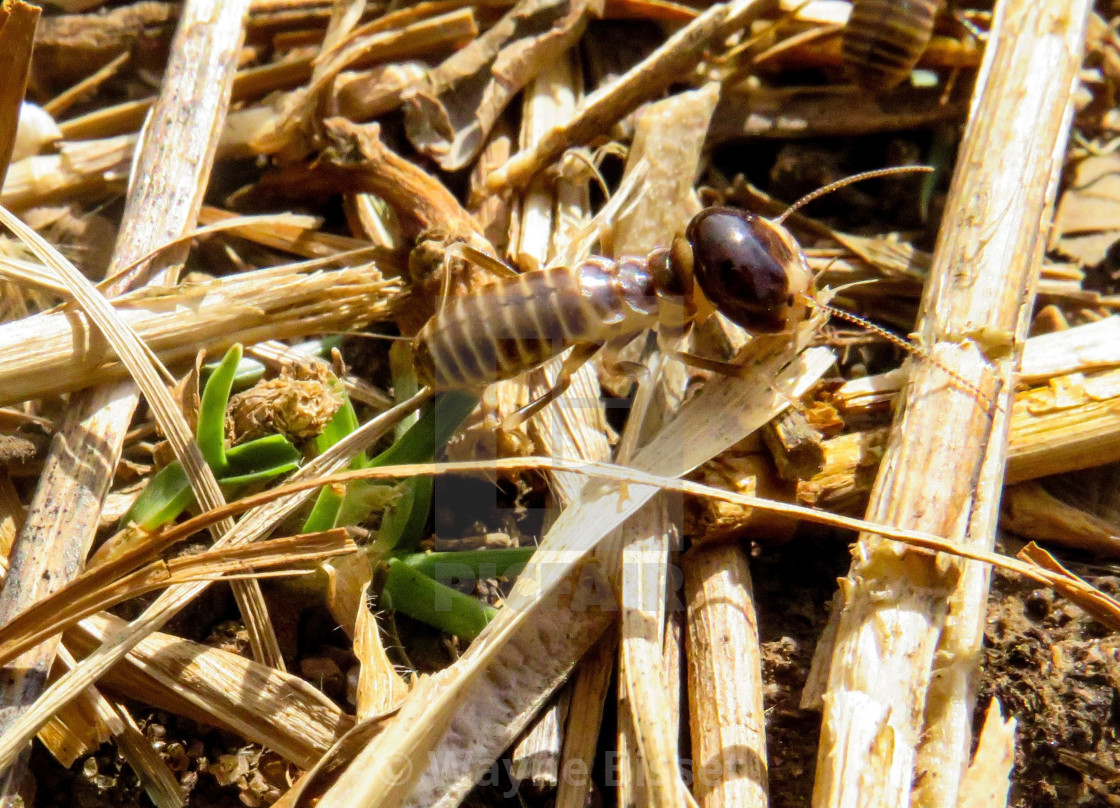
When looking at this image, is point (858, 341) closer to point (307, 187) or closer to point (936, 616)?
point (936, 616)

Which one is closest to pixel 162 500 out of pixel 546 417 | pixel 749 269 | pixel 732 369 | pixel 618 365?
pixel 546 417

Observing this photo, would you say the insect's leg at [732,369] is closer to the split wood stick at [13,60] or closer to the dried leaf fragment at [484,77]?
the dried leaf fragment at [484,77]

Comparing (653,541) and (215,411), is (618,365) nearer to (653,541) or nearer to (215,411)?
(653,541)

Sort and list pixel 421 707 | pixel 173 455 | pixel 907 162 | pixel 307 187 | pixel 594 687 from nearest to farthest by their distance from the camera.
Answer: pixel 421 707, pixel 594 687, pixel 173 455, pixel 307 187, pixel 907 162

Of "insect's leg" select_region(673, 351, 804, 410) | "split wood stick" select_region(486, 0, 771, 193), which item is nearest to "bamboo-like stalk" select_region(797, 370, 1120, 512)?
"insect's leg" select_region(673, 351, 804, 410)

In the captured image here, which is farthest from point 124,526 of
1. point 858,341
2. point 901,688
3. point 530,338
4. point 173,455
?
point 858,341

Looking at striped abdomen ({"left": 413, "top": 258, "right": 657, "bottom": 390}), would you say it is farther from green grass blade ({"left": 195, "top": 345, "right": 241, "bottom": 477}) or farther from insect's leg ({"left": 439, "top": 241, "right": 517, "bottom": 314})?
green grass blade ({"left": 195, "top": 345, "right": 241, "bottom": 477})
